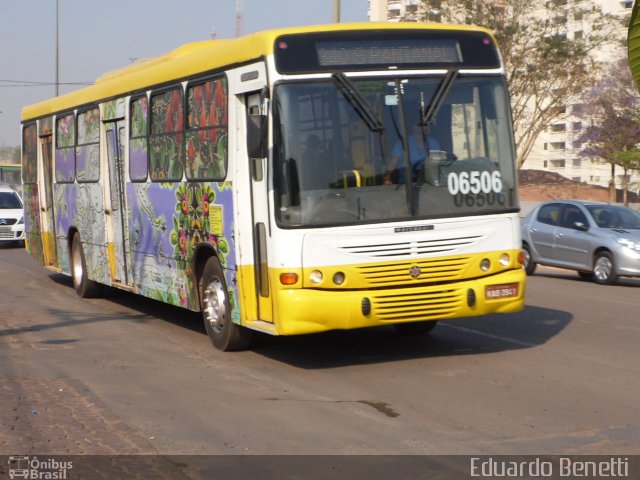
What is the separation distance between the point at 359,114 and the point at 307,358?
8.43ft

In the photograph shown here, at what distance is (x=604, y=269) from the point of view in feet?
66.3

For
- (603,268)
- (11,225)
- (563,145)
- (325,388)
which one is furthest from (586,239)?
(563,145)

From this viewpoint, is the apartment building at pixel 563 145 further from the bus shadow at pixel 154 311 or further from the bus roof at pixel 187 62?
the bus roof at pixel 187 62

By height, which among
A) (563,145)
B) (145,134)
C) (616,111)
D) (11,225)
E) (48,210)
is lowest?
(11,225)

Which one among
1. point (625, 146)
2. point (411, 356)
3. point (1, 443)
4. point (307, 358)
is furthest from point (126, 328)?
point (625, 146)

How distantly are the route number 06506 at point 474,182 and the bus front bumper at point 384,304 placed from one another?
809 mm

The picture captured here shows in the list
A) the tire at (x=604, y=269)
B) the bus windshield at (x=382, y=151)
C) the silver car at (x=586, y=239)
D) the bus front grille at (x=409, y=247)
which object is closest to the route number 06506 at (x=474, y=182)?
the bus windshield at (x=382, y=151)

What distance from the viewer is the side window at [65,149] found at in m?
17.0

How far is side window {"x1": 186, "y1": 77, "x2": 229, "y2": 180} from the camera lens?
433 inches

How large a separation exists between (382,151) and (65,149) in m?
8.83

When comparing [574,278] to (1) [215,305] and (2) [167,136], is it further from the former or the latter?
(1) [215,305]

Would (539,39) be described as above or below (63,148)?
above
